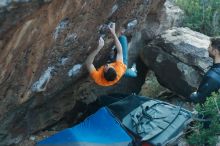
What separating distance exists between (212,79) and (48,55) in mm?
2365

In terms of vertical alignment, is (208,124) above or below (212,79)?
below

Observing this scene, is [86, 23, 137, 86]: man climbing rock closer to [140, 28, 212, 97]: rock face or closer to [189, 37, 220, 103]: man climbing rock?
[189, 37, 220, 103]: man climbing rock

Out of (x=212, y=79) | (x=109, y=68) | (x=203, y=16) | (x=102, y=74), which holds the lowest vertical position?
(x=203, y=16)

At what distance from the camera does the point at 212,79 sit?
625 centimetres

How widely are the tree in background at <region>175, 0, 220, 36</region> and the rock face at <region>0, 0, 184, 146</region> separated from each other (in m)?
4.49

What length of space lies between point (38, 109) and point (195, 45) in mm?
3805

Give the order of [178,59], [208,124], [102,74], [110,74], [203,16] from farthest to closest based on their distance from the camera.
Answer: [203,16] → [178,59] → [102,74] → [110,74] → [208,124]

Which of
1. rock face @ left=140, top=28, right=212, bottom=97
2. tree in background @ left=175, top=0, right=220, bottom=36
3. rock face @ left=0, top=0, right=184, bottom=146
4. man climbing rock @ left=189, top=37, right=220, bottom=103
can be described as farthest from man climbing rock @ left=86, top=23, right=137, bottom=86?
Answer: tree in background @ left=175, top=0, right=220, bottom=36

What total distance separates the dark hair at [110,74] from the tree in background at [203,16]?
641 cm

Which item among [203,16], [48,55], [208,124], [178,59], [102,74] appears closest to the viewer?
[48,55]

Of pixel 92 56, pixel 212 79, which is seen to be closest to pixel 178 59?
pixel 92 56

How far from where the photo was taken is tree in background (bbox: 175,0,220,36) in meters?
13.1

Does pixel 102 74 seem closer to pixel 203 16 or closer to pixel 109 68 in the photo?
pixel 109 68

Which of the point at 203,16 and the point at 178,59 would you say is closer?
the point at 178,59
